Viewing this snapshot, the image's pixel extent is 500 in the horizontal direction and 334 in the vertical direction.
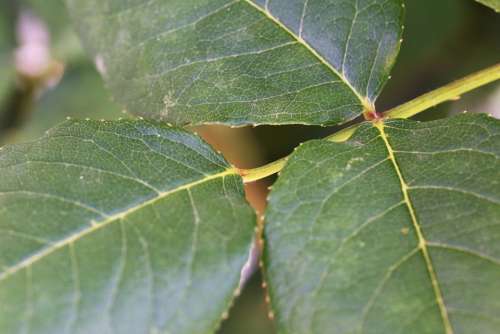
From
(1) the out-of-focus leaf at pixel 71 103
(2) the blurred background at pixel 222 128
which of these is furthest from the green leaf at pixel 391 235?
(1) the out-of-focus leaf at pixel 71 103

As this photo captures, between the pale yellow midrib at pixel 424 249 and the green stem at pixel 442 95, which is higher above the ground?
the green stem at pixel 442 95

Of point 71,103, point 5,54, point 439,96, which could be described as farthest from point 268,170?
point 5,54

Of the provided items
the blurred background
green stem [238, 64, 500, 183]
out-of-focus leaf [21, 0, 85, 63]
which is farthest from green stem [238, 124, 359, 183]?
out-of-focus leaf [21, 0, 85, 63]

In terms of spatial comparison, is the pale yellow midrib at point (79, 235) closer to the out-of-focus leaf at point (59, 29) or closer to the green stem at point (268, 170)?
the green stem at point (268, 170)

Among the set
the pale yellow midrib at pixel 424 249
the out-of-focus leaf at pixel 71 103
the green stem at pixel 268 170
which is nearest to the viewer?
the pale yellow midrib at pixel 424 249

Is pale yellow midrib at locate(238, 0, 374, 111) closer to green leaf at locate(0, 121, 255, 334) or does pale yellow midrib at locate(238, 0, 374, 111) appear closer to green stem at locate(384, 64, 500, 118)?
green stem at locate(384, 64, 500, 118)

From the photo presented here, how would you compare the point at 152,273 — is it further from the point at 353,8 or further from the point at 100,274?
the point at 353,8

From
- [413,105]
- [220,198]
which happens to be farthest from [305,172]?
[413,105]
